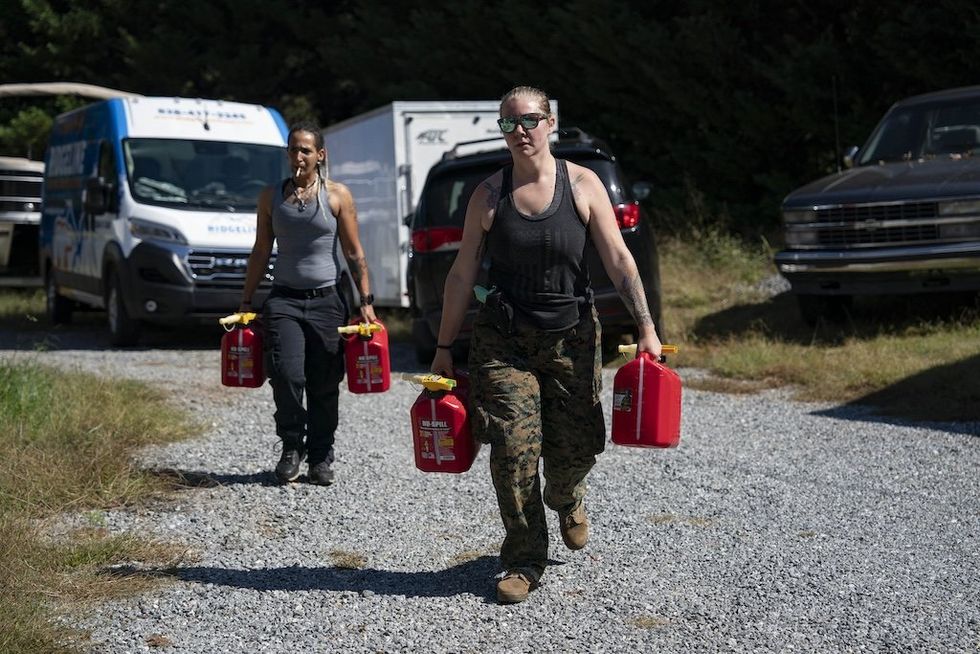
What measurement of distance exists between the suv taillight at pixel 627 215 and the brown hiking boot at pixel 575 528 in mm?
5752

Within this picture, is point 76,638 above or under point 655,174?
under

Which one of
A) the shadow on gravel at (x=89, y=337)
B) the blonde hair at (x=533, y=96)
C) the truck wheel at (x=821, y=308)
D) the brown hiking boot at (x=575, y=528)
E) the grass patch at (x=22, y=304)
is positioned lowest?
the shadow on gravel at (x=89, y=337)

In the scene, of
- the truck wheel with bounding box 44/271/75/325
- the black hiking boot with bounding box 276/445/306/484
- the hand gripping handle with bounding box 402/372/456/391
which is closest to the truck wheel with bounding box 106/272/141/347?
the truck wheel with bounding box 44/271/75/325

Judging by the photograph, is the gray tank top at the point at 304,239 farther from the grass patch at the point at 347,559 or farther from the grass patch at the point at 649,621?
the grass patch at the point at 649,621

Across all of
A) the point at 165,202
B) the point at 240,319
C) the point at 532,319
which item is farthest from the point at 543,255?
the point at 165,202

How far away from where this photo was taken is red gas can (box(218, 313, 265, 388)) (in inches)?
298

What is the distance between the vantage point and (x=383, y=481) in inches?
316

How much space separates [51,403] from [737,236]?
11.4 metres

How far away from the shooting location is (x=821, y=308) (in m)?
13.3

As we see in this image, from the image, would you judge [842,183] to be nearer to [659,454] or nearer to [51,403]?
[659,454]

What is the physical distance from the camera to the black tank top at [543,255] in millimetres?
5457

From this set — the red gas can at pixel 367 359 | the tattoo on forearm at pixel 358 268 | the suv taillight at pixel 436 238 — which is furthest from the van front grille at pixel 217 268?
the red gas can at pixel 367 359

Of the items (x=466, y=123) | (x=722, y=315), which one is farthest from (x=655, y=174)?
(x=722, y=315)

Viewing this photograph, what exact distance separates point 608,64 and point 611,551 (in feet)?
52.8
